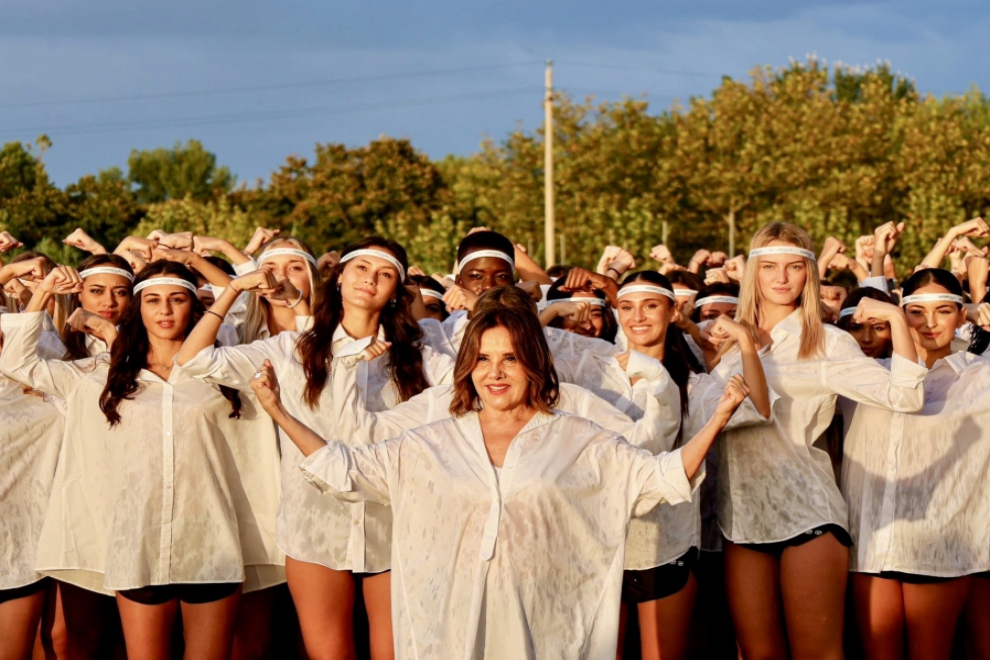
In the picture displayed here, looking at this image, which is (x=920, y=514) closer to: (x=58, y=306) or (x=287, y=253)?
(x=287, y=253)

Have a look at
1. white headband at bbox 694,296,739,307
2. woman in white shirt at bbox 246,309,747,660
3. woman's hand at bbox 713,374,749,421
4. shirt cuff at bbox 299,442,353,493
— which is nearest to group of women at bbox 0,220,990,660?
woman in white shirt at bbox 246,309,747,660

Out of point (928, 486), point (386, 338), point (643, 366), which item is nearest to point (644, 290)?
point (643, 366)

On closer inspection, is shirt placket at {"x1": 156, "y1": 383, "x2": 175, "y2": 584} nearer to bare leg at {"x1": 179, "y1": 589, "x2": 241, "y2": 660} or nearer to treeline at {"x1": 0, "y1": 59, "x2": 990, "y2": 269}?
bare leg at {"x1": 179, "y1": 589, "x2": 241, "y2": 660}

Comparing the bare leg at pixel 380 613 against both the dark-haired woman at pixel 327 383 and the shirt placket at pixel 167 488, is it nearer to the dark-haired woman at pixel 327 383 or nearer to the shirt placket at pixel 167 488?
the dark-haired woman at pixel 327 383

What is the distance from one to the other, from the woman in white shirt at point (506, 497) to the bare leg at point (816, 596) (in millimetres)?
1647

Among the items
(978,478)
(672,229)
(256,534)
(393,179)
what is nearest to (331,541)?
(256,534)

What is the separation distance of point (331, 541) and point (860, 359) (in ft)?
8.63

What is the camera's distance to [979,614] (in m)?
7.07

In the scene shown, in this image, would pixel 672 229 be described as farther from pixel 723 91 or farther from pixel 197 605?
pixel 197 605

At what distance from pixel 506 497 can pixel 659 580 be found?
5.71ft

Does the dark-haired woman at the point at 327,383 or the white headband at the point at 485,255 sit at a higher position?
the white headband at the point at 485,255

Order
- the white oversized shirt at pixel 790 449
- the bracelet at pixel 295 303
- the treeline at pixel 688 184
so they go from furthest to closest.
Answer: the treeline at pixel 688 184, the bracelet at pixel 295 303, the white oversized shirt at pixel 790 449

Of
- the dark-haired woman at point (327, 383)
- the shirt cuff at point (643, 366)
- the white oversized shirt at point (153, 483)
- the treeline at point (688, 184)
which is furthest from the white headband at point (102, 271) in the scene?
the treeline at point (688, 184)

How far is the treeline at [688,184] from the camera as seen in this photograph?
37781 millimetres
